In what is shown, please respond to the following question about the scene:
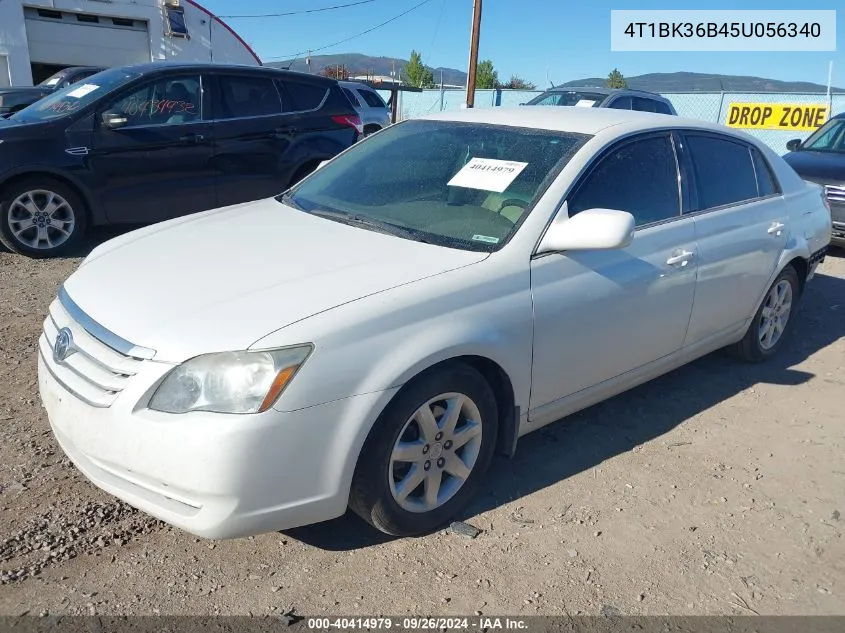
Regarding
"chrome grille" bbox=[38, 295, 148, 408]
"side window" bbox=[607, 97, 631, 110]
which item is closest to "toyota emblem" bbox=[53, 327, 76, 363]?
"chrome grille" bbox=[38, 295, 148, 408]

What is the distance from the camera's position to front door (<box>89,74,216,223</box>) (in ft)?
21.1

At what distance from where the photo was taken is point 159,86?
22.0 ft

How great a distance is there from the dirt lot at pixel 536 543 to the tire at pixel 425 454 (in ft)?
0.43

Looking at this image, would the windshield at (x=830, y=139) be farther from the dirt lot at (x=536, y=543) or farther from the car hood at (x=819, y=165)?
the dirt lot at (x=536, y=543)

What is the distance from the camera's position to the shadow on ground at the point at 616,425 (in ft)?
9.92

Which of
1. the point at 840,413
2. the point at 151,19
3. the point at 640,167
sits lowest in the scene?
the point at 840,413

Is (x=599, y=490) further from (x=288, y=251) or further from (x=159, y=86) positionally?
(x=159, y=86)

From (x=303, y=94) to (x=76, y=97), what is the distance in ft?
7.16

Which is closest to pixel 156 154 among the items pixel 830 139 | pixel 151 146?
pixel 151 146

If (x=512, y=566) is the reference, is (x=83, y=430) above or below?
above

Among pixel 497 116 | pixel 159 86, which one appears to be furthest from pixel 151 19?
pixel 497 116

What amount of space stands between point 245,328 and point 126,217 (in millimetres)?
4773

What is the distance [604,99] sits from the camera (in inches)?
487

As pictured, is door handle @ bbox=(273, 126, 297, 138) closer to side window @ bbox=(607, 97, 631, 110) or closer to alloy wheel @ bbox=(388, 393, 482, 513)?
alloy wheel @ bbox=(388, 393, 482, 513)
